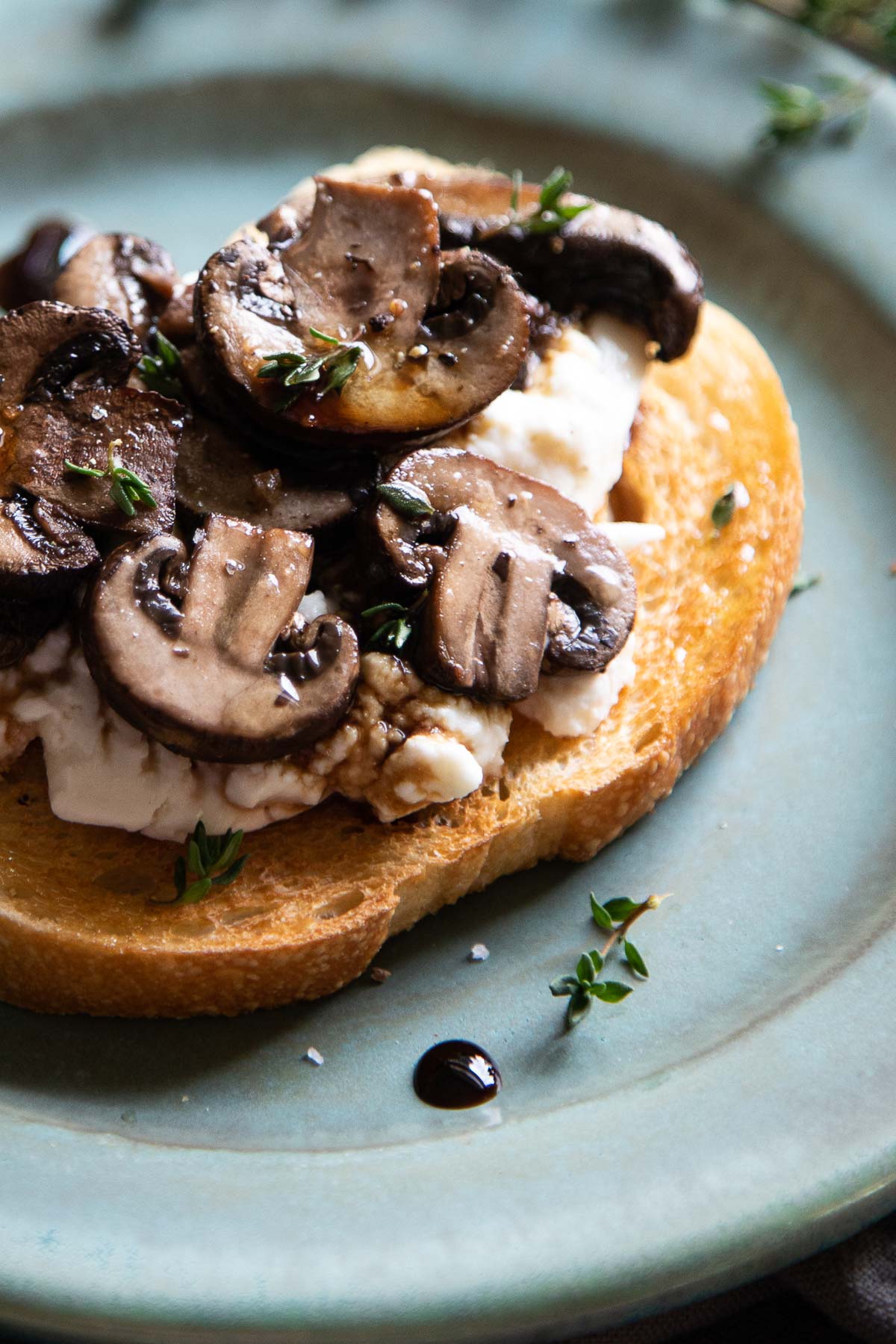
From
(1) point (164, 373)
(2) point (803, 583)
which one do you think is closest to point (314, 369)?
(1) point (164, 373)

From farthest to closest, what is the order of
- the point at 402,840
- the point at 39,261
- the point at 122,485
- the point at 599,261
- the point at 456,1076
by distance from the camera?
1. the point at 39,261
2. the point at 599,261
3. the point at 402,840
4. the point at 456,1076
5. the point at 122,485

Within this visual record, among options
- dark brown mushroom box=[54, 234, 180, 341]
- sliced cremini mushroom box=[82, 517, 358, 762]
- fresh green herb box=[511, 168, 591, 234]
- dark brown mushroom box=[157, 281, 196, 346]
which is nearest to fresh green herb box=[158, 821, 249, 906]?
sliced cremini mushroom box=[82, 517, 358, 762]

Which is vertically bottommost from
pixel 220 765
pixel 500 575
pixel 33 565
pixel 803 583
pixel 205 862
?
pixel 205 862

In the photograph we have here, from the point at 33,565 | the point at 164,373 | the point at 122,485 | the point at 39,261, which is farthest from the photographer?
the point at 39,261

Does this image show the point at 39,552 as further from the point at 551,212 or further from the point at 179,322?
the point at 551,212

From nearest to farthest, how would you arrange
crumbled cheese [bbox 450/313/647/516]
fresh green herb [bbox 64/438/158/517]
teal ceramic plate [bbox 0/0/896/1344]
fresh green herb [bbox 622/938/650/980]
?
teal ceramic plate [bbox 0/0/896/1344] → fresh green herb [bbox 64/438/158/517] → fresh green herb [bbox 622/938/650/980] → crumbled cheese [bbox 450/313/647/516]

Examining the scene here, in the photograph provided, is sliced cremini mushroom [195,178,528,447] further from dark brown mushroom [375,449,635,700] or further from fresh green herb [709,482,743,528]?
fresh green herb [709,482,743,528]

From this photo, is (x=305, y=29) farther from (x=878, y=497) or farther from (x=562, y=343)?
(x=878, y=497)
